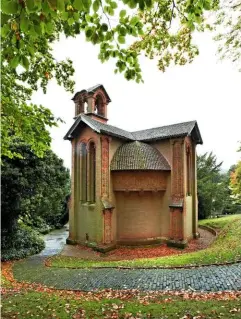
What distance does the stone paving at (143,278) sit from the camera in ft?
30.0

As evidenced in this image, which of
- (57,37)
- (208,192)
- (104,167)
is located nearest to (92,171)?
(104,167)

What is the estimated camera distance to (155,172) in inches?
795

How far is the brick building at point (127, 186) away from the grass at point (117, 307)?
11069mm

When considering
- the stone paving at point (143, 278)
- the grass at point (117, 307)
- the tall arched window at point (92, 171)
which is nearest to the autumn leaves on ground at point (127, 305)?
the grass at point (117, 307)

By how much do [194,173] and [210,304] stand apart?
17275mm

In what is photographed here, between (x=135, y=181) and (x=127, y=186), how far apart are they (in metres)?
0.76

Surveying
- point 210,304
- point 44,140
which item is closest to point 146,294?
point 210,304

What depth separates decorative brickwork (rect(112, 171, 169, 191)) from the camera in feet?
64.5

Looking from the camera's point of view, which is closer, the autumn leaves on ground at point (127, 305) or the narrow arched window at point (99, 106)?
the autumn leaves on ground at point (127, 305)

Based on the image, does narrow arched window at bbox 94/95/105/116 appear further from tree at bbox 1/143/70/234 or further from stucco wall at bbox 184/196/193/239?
stucco wall at bbox 184/196/193/239

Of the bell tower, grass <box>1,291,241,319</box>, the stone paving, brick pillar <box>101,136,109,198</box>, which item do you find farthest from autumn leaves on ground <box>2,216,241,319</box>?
the bell tower

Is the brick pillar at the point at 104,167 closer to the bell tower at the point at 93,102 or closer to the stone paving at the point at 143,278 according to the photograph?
the bell tower at the point at 93,102

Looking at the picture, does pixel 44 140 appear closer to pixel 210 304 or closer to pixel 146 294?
pixel 146 294

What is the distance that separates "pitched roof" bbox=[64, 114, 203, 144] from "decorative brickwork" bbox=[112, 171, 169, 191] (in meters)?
3.41
